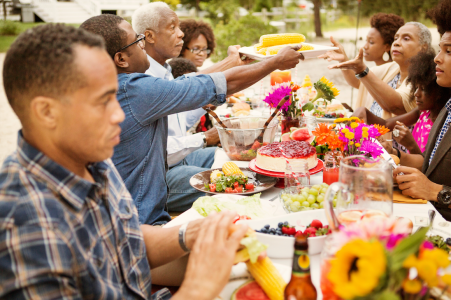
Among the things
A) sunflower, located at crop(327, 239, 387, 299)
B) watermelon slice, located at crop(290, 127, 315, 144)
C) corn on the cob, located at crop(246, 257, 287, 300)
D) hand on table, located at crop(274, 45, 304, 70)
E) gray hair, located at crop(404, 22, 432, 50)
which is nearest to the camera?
sunflower, located at crop(327, 239, 387, 299)

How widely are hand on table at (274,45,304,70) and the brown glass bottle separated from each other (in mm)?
2109

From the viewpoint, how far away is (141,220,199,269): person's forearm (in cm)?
155

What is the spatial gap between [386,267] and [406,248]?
8 cm

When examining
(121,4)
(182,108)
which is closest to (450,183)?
(182,108)

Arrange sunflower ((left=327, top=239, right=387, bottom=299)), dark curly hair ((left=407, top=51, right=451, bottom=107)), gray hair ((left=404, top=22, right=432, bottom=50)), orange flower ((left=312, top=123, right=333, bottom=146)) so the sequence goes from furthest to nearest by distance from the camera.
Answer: gray hair ((left=404, top=22, right=432, bottom=50)) → dark curly hair ((left=407, top=51, right=451, bottom=107)) → orange flower ((left=312, top=123, right=333, bottom=146)) → sunflower ((left=327, top=239, right=387, bottom=299))

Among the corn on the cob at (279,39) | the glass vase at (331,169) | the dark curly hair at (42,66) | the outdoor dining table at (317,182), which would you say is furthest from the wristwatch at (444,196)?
the dark curly hair at (42,66)

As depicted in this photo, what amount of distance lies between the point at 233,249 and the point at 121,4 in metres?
29.3

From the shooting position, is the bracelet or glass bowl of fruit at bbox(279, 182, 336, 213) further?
glass bowl of fruit at bbox(279, 182, 336, 213)

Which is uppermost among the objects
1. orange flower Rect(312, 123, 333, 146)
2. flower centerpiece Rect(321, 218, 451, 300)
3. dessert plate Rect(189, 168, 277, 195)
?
flower centerpiece Rect(321, 218, 451, 300)

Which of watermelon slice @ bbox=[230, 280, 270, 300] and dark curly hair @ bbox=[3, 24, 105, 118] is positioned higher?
dark curly hair @ bbox=[3, 24, 105, 118]

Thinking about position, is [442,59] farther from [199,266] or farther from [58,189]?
[58,189]

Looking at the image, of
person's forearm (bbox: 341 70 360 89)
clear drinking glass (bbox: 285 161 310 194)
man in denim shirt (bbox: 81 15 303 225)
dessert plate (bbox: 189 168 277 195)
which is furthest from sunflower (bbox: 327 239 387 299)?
person's forearm (bbox: 341 70 360 89)

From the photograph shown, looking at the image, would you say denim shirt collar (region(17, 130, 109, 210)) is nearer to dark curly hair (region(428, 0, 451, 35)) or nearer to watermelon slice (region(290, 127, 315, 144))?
watermelon slice (region(290, 127, 315, 144))

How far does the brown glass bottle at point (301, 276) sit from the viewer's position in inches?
41.7
